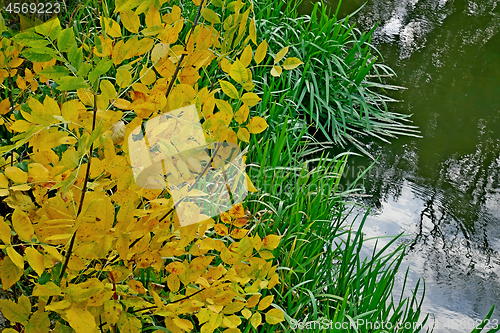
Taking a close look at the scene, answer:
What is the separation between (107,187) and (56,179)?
10 cm

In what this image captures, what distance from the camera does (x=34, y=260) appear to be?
77 centimetres

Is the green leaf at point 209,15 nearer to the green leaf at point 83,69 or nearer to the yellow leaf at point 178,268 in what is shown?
the green leaf at point 83,69

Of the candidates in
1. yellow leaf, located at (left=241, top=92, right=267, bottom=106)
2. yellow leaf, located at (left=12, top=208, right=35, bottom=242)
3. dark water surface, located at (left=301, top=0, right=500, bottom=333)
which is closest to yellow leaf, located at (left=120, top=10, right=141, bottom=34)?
yellow leaf, located at (left=241, top=92, right=267, bottom=106)

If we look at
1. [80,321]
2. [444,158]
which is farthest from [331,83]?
[80,321]

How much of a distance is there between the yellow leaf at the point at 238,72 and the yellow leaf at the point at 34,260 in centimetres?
50

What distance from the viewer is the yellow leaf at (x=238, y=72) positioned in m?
0.87

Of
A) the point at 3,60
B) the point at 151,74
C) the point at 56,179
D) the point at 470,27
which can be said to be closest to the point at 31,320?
the point at 56,179

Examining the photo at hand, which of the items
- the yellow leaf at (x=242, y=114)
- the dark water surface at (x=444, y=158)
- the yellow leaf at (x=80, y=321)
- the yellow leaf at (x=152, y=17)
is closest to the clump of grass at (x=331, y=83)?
the dark water surface at (x=444, y=158)

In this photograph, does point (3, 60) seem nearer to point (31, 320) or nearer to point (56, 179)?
point (56, 179)

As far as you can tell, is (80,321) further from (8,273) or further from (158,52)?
(158,52)

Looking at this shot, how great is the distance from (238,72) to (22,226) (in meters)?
0.51

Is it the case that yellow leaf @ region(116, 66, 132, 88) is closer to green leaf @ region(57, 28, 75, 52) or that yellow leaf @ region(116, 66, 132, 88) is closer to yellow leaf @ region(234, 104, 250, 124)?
green leaf @ region(57, 28, 75, 52)

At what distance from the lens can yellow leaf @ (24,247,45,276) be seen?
766 mm

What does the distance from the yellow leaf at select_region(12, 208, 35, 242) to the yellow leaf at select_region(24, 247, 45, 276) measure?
26mm
